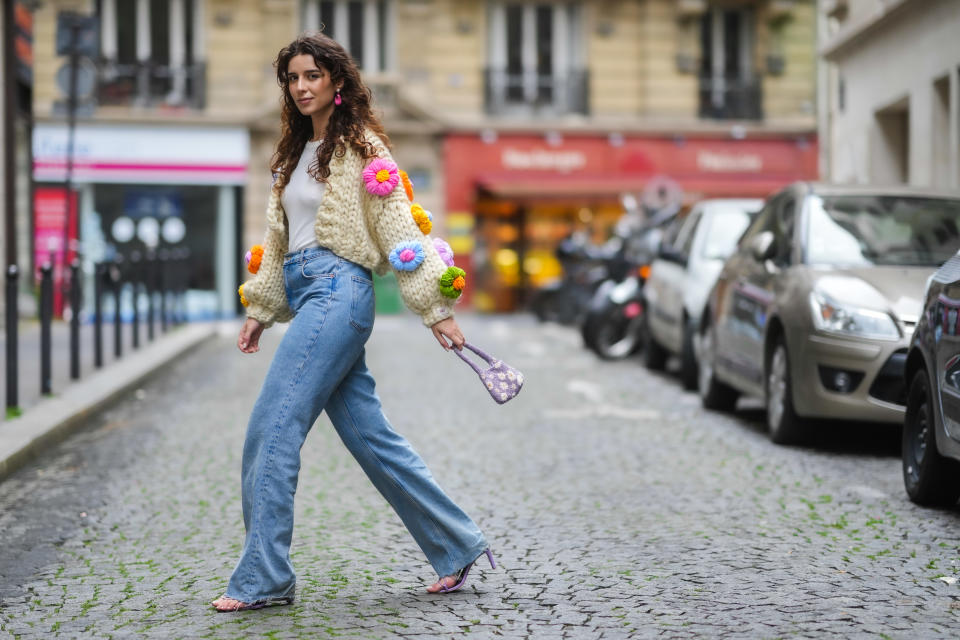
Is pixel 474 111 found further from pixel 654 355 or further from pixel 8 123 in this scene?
pixel 654 355

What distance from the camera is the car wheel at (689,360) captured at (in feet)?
39.9

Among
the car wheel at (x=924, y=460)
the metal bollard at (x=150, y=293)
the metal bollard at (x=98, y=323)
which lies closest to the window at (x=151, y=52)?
the metal bollard at (x=150, y=293)

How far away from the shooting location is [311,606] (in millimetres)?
4652

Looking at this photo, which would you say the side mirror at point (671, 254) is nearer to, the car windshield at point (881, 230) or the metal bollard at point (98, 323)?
the car windshield at point (881, 230)

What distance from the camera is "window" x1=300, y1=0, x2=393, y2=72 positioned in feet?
97.5

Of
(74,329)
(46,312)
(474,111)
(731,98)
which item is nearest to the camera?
(46,312)

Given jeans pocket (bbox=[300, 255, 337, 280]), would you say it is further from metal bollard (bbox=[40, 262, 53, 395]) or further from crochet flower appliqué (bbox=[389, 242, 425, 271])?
metal bollard (bbox=[40, 262, 53, 395])

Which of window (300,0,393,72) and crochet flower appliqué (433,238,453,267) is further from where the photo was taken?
window (300,0,393,72)

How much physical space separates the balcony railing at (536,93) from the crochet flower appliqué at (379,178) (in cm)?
2596

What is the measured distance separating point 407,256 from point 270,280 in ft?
1.82

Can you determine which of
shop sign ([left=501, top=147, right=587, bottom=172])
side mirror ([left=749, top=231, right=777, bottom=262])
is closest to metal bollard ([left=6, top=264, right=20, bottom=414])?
side mirror ([left=749, top=231, right=777, bottom=262])

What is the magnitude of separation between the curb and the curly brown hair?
349 cm

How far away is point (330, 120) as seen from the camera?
4594mm

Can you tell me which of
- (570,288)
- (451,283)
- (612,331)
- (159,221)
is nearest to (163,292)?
(612,331)
